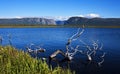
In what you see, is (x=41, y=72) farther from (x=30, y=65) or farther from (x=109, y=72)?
(x=109, y=72)

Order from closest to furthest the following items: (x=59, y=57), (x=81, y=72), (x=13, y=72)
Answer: (x=13, y=72)
(x=81, y=72)
(x=59, y=57)

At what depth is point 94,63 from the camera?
4603 centimetres

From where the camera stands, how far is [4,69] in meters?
18.5

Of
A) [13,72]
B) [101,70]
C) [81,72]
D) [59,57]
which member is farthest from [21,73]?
[59,57]

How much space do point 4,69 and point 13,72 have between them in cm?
138

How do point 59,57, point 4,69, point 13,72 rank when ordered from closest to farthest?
1. point 13,72
2. point 4,69
3. point 59,57

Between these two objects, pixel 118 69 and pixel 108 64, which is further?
pixel 108 64

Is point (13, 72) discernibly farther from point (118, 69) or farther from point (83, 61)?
point (83, 61)

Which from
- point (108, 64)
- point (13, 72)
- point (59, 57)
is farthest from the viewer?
point (59, 57)

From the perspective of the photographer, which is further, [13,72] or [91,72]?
[91,72]

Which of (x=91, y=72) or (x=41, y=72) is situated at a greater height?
(x=41, y=72)

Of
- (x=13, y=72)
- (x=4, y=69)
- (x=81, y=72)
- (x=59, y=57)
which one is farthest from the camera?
(x=59, y=57)

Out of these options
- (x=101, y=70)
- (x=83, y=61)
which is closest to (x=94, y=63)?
(x=83, y=61)

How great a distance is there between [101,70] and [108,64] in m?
5.56
